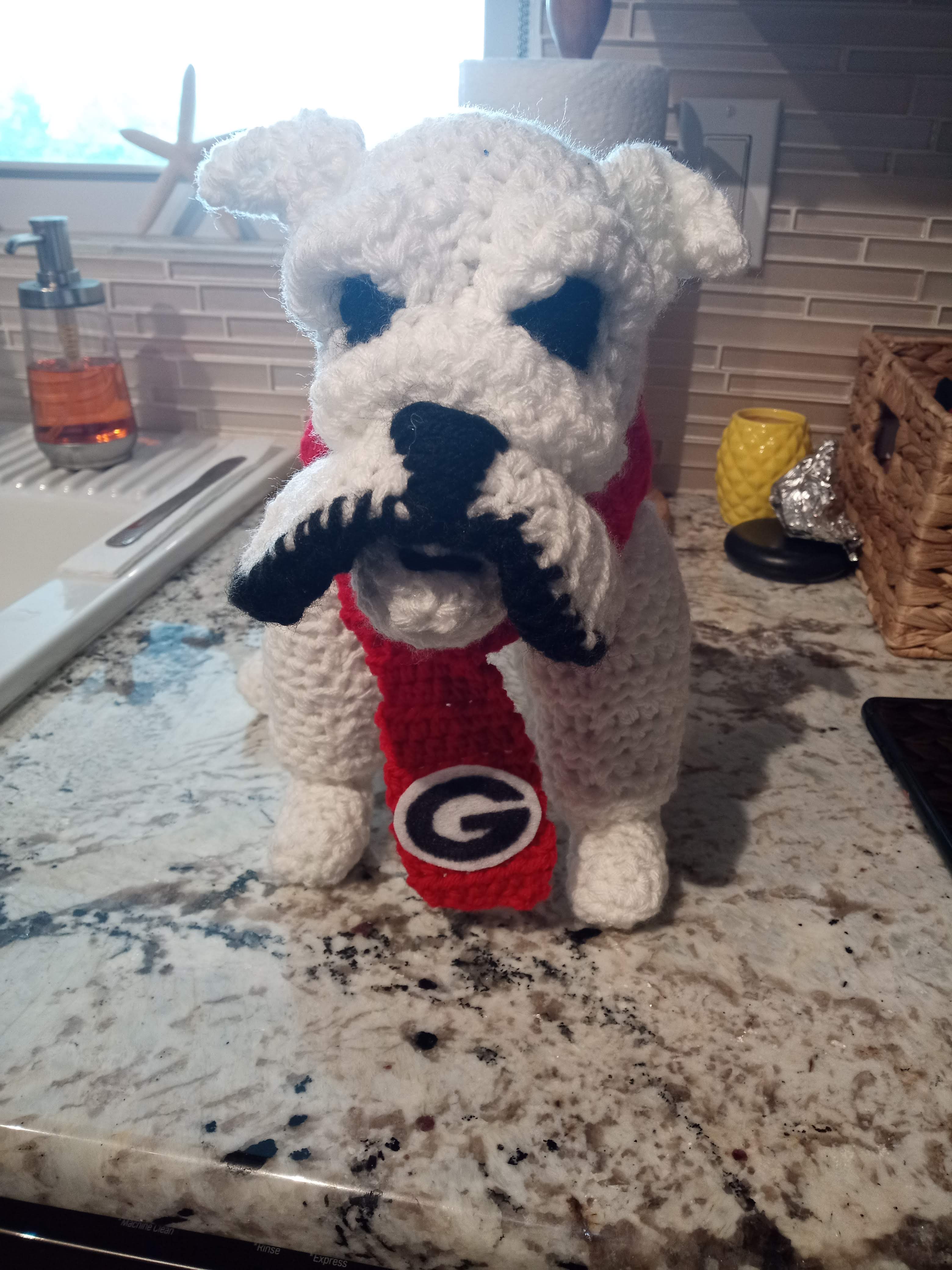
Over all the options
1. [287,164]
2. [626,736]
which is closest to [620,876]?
[626,736]

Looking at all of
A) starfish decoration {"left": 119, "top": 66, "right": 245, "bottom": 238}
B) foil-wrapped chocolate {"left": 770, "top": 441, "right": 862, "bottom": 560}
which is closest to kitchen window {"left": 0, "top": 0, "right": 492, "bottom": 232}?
starfish decoration {"left": 119, "top": 66, "right": 245, "bottom": 238}

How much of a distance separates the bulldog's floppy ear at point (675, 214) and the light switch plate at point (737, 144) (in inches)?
19.4

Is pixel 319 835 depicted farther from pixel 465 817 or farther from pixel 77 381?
pixel 77 381

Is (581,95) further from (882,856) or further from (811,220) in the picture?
(882,856)

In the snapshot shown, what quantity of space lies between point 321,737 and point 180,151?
2.48 ft

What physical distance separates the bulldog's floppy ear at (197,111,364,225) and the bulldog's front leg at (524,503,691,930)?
19 cm

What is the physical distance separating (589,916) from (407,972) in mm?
87

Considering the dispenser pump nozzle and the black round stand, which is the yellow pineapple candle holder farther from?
the dispenser pump nozzle

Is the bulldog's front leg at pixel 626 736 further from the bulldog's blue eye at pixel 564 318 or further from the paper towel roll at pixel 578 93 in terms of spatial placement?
the paper towel roll at pixel 578 93

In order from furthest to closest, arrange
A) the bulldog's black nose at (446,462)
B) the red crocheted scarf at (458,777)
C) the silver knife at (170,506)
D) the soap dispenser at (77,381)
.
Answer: the soap dispenser at (77,381)
the silver knife at (170,506)
the red crocheted scarf at (458,777)
the bulldog's black nose at (446,462)

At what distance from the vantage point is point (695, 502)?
913 mm

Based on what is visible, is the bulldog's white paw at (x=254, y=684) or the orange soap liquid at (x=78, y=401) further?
the orange soap liquid at (x=78, y=401)

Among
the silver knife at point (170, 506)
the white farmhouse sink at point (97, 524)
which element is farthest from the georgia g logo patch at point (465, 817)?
the silver knife at point (170, 506)

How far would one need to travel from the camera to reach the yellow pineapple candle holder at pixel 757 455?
0.80 meters
